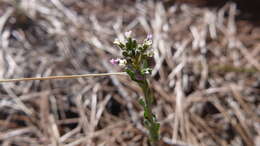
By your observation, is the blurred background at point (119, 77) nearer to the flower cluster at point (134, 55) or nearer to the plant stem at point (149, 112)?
the plant stem at point (149, 112)

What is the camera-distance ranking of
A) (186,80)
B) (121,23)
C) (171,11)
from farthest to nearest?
(171,11), (121,23), (186,80)

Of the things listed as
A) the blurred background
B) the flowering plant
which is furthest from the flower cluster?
the blurred background

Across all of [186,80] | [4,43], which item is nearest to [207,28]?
[186,80]

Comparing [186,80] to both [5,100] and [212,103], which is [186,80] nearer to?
[212,103]

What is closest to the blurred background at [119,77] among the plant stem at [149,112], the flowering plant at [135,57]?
the plant stem at [149,112]

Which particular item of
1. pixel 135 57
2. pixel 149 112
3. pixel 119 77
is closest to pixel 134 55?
pixel 135 57

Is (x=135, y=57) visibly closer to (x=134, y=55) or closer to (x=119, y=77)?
(x=134, y=55)
